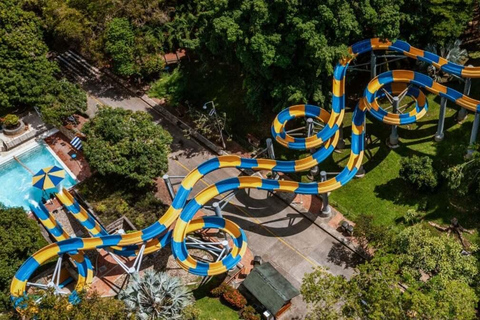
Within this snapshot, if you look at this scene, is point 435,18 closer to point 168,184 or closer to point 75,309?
point 168,184

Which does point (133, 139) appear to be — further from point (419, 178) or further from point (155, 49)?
point (419, 178)

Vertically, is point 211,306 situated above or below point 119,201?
below

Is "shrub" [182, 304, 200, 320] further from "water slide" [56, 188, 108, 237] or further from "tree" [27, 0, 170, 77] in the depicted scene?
"tree" [27, 0, 170, 77]

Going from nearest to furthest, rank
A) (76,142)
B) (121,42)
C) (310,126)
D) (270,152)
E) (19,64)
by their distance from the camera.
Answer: (310,126) → (270,152) → (76,142) → (121,42) → (19,64)

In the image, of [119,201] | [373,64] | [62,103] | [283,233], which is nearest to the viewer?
[283,233]

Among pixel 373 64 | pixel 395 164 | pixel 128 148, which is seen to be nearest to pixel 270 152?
pixel 395 164

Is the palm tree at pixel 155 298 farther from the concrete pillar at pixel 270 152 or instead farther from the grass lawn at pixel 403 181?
the grass lawn at pixel 403 181

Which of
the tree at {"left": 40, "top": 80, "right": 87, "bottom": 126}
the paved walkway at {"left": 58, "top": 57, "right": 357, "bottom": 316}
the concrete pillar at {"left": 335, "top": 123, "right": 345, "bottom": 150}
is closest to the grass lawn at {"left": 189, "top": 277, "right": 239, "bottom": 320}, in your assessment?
the paved walkway at {"left": 58, "top": 57, "right": 357, "bottom": 316}
